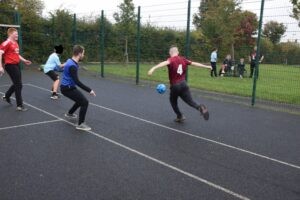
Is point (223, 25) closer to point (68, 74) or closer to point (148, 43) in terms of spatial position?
point (148, 43)

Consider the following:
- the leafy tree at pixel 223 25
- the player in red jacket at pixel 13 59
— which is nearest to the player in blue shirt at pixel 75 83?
the player in red jacket at pixel 13 59

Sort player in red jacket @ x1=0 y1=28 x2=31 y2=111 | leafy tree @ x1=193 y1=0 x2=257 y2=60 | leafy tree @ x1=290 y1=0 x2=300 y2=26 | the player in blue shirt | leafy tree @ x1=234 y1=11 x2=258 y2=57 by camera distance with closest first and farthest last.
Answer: the player in blue shirt < player in red jacket @ x1=0 y1=28 x2=31 y2=111 < leafy tree @ x1=290 y1=0 x2=300 y2=26 < leafy tree @ x1=234 y1=11 x2=258 y2=57 < leafy tree @ x1=193 y1=0 x2=257 y2=60

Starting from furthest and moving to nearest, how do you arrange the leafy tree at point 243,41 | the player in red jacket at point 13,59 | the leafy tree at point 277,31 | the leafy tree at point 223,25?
the leafy tree at point 223,25 < the leafy tree at point 243,41 < the leafy tree at point 277,31 < the player in red jacket at point 13,59

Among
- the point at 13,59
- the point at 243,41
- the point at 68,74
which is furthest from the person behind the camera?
the point at 243,41

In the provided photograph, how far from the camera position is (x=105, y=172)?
577 cm

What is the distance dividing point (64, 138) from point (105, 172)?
207 cm

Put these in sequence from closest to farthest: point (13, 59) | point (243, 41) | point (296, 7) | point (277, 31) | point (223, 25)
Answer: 1. point (13, 59)
2. point (296, 7)
3. point (277, 31)
4. point (243, 41)
5. point (223, 25)

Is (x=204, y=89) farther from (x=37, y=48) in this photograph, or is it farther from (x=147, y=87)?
(x=37, y=48)

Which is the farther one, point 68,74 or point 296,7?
point 296,7

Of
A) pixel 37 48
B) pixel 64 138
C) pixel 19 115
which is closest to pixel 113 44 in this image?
pixel 37 48

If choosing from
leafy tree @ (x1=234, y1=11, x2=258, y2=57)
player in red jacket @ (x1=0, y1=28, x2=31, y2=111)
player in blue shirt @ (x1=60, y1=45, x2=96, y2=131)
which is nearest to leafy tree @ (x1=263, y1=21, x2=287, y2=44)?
leafy tree @ (x1=234, y1=11, x2=258, y2=57)

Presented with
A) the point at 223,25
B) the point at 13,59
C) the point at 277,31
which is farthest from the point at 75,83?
the point at 223,25

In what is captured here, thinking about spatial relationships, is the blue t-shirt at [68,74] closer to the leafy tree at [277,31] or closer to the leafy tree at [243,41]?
the leafy tree at [277,31]

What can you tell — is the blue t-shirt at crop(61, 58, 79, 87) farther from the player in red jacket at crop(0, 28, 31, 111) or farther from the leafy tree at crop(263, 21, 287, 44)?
the leafy tree at crop(263, 21, 287, 44)
